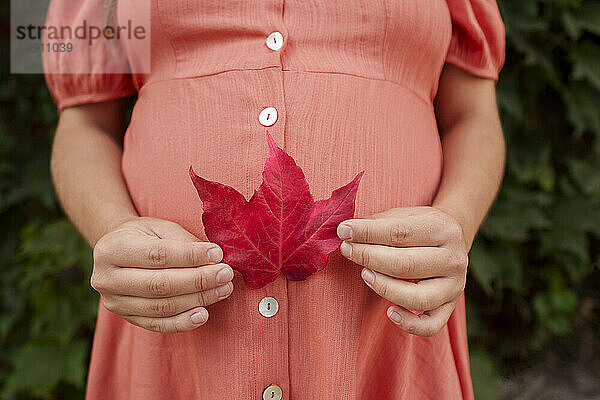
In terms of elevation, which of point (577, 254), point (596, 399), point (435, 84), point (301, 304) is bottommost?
point (596, 399)

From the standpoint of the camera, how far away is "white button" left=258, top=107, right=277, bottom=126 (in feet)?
1.58

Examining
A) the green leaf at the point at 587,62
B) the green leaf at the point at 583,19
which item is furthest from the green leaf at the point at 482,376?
the green leaf at the point at 583,19

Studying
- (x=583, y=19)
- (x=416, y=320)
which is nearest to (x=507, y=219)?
(x=583, y=19)

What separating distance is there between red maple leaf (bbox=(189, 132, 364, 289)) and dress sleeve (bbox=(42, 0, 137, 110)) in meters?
0.34

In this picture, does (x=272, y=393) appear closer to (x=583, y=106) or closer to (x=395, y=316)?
(x=395, y=316)

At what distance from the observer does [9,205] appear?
4.54 feet

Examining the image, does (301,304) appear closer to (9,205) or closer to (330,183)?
(330,183)

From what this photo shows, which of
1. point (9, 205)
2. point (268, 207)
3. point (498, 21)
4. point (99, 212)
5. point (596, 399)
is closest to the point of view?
point (268, 207)

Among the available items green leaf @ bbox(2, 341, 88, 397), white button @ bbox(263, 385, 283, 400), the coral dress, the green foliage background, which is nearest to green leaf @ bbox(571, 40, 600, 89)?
the green foliage background

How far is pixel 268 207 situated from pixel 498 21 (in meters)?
0.46

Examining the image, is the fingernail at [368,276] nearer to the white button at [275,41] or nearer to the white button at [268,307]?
the white button at [268,307]

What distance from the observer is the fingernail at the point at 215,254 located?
42 centimetres

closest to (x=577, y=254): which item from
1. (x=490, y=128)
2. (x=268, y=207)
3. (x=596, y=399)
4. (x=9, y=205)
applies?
(x=596, y=399)

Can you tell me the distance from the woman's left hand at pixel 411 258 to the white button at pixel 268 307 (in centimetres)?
9
